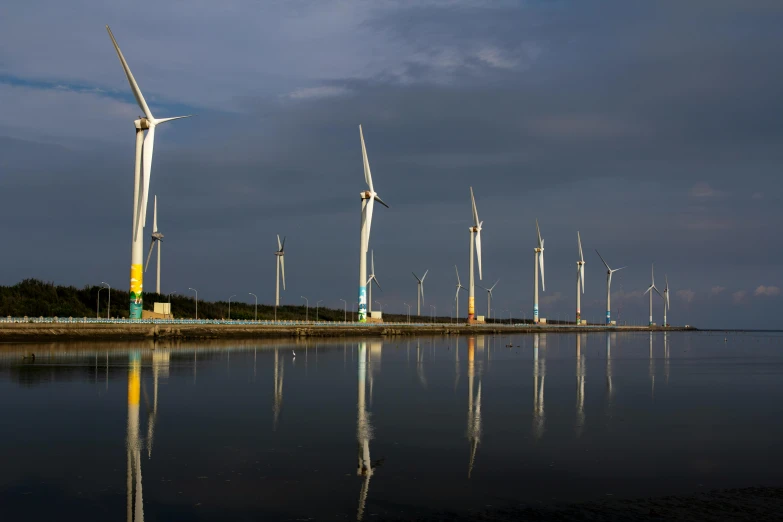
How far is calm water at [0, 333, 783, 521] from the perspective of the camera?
687 inches

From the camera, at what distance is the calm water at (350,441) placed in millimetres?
17438

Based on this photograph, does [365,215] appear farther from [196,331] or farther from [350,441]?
[350,441]

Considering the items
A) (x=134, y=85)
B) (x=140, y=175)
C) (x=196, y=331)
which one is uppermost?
(x=134, y=85)

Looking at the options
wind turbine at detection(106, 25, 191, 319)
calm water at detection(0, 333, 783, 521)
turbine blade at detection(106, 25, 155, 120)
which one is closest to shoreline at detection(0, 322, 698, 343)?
wind turbine at detection(106, 25, 191, 319)

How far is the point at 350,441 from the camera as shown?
24.6 m

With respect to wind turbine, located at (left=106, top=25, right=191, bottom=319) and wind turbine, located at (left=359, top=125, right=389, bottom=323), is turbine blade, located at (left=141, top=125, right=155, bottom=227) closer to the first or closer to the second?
wind turbine, located at (left=106, top=25, right=191, bottom=319)

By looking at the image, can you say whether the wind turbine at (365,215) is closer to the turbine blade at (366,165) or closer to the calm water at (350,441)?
the turbine blade at (366,165)

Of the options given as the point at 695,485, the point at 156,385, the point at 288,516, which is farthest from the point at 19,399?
the point at 695,485

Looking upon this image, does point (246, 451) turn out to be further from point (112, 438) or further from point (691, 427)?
point (691, 427)

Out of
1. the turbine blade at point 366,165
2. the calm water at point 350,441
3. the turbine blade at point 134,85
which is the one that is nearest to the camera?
the calm water at point 350,441

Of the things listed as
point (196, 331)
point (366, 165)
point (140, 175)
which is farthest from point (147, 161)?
point (366, 165)

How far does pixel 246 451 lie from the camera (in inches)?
888

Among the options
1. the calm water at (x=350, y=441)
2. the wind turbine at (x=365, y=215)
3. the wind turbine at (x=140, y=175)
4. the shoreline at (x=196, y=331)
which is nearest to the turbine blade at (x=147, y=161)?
the wind turbine at (x=140, y=175)

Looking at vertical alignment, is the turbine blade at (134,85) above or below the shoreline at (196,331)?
above
